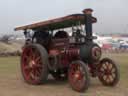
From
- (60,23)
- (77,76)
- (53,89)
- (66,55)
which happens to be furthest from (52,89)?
(60,23)

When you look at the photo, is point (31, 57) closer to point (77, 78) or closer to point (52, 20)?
point (52, 20)

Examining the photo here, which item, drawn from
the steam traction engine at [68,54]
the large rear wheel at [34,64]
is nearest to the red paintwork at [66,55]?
the steam traction engine at [68,54]

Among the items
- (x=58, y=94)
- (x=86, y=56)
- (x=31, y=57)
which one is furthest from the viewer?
(x=31, y=57)

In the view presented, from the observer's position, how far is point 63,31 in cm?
1124

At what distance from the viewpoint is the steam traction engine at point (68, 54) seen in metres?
9.66

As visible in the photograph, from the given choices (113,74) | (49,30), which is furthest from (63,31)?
(113,74)

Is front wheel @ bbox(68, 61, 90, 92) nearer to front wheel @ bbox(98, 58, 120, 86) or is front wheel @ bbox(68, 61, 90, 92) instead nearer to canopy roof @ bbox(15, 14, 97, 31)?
front wheel @ bbox(98, 58, 120, 86)

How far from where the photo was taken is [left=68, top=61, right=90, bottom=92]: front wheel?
355 inches

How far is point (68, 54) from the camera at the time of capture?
10.1 meters

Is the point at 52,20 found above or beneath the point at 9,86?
above

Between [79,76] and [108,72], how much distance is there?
50.3 inches

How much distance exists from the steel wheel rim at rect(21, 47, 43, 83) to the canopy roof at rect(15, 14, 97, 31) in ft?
2.42

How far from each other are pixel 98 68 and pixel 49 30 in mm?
2116

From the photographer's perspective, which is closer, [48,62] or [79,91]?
[79,91]
